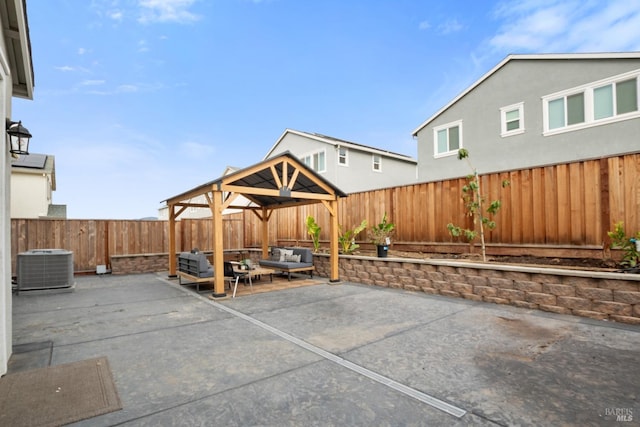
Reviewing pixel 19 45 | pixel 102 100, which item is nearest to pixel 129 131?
pixel 102 100

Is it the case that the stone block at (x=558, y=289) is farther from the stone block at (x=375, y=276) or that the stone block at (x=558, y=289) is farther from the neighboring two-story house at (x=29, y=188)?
the neighboring two-story house at (x=29, y=188)

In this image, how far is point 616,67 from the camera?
9836 millimetres

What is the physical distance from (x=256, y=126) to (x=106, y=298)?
17.1 m

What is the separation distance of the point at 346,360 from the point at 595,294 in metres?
4.30

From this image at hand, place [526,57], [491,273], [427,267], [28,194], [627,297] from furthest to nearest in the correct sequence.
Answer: [28,194] → [526,57] → [427,267] → [491,273] → [627,297]

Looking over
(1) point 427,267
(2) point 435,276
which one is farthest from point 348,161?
(2) point 435,276

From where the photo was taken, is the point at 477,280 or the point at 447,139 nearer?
the point at 477,280

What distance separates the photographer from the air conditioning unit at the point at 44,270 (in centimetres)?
769

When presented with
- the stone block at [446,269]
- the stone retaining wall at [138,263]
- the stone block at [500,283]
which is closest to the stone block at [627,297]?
the stone block at [500,283]

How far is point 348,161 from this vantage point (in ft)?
57.1

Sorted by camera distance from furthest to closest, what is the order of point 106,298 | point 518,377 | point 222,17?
1. point 222,17
2. point 106,298
3. point 518,377

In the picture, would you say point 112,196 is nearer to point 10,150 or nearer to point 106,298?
point 106,298

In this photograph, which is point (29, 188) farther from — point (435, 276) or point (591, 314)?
point (591, 314)

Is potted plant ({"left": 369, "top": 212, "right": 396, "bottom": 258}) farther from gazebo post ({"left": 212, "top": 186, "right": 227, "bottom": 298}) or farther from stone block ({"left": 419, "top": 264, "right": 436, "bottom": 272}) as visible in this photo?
gazebo post ({"left": 212, "top": 186, "right": 227, "bottom": 298})
